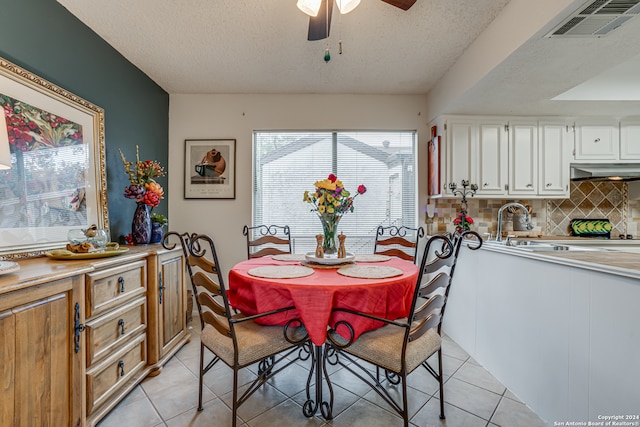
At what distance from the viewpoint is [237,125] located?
3217 mm

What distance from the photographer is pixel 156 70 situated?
2.70 meters

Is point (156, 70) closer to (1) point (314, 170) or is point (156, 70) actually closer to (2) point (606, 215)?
(1) point (314, 170)

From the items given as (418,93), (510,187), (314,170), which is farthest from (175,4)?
(510,187)

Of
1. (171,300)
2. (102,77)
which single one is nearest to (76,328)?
(171,300)

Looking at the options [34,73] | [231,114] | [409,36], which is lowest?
[34,73]

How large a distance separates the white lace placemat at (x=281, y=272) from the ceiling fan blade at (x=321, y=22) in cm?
140

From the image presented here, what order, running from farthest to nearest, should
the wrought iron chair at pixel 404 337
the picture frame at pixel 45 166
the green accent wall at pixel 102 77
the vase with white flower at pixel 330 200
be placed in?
1. the vase with white flower at pixel 330 200
2. the green accent wall at pixel 102 77
3. the picture frame at pixel 45 166
4. the wrought iron chair at pixel 404 337

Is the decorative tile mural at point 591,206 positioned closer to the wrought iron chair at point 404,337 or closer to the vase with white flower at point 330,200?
the wrought iron chair at point 404,337

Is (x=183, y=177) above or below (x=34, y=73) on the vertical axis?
below

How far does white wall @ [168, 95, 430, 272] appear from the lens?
10.5 feet

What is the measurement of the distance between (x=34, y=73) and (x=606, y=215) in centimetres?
533

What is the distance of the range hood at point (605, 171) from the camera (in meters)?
2.86

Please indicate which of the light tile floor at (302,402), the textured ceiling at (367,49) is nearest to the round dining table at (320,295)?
the light tile floor at (302,402)

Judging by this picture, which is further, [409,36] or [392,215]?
[392,215]
